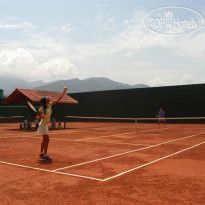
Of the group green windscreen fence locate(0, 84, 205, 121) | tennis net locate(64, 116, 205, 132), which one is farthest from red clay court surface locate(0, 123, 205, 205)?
green windscreen fence locate(0, 84, 205, 121)

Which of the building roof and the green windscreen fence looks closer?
the building roof

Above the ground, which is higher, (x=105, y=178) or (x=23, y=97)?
(x=23, y=97)

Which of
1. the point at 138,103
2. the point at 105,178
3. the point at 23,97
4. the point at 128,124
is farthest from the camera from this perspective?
the point at 138,103

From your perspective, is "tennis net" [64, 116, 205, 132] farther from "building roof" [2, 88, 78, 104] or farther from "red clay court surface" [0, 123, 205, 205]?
"red clay court surface" [0, 123, 205, 205]

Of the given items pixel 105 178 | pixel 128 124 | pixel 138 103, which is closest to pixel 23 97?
pixel 128 124

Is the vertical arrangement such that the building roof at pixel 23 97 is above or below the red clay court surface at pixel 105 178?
above

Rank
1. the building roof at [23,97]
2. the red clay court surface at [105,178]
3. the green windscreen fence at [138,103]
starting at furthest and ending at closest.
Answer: the green windscreen fence at [138,103], the building roof at [23,97], the red clay court surface at [105,178]

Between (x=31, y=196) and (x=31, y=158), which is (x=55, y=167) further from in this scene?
(x=31, y=196)

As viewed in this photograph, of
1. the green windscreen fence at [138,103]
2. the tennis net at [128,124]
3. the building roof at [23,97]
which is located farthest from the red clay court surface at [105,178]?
the green windscreen fence at [138,103]

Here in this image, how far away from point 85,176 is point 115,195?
1.27m

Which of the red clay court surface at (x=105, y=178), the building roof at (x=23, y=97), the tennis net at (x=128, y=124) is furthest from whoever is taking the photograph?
the tennis net at (x=128, y=124)

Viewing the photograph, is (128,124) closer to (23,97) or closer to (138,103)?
(138,103)

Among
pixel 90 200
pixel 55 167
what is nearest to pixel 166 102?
pixel 55 167

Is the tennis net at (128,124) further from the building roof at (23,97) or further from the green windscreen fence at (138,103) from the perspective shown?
the building roof at (23,97)
